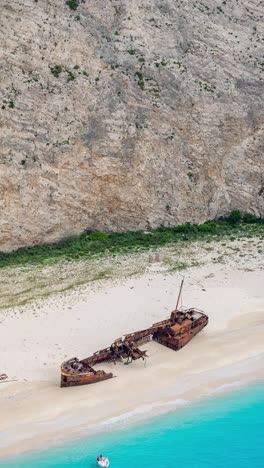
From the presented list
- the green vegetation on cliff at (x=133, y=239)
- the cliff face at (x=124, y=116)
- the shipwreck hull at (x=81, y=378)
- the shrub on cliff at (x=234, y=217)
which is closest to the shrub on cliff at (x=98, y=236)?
the green vegetation on cliff at (x=133, y=239)

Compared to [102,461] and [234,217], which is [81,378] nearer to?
[102,461]

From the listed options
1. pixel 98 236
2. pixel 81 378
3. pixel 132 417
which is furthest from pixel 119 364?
pixel 98 236

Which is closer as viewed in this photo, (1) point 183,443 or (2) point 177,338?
(1) point 183,443

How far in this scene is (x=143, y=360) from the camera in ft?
65.4

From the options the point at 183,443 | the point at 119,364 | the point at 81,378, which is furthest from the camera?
the point at 119,364

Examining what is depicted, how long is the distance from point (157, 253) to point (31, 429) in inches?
741

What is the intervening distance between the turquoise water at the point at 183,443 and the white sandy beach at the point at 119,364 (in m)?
0.57

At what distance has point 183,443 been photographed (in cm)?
1617

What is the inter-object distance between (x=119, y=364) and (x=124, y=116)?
85.4 ft

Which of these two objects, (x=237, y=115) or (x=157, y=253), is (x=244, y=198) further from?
(x=157, y=253)

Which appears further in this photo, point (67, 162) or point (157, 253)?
point (67, 162)

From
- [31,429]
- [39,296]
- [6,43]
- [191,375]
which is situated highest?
[6,43]

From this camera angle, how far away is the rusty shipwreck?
714 inches

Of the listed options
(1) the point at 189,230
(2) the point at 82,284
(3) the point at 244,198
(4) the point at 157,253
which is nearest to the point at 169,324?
(2) the point at 82,284
